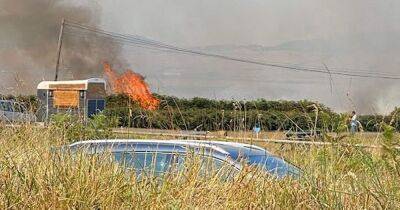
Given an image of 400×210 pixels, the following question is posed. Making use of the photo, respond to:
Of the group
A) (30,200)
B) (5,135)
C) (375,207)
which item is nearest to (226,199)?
(375,207)

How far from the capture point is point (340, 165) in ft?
18.8

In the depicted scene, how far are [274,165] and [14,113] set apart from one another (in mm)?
4362

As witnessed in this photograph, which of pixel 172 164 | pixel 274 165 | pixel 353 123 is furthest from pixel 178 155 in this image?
pixel 353 123

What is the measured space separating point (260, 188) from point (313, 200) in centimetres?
49

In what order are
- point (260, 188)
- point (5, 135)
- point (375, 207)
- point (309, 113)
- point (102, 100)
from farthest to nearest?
point (102, 100) < point (5, 135) < point (309, 113) < point (260, 188) < point (375, 207)

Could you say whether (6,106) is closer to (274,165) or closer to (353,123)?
(274,165)

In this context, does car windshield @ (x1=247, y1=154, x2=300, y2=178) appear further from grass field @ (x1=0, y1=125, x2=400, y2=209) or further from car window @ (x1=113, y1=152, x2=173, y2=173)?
car window @ (x1=113, y1=152, x2=173, y2=173)

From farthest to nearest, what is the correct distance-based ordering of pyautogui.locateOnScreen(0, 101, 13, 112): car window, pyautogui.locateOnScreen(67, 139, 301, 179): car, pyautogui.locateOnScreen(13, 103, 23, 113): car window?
pyautogui.locateOnScreen(0, 101, 13, 112): car window
pyautogui.locateOnScreen(13, 103, 23, 113): car window
pyautogui.locateOnScreen(67, 139, 301, 179): car

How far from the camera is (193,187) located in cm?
507

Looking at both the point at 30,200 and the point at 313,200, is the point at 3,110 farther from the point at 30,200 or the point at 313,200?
the point at 313,200

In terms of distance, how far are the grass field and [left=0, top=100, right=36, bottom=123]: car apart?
123 inches

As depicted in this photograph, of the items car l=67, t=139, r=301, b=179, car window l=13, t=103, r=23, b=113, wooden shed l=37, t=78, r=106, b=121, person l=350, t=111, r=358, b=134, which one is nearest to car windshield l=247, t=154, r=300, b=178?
car l=67, t=139, r=301, b=179

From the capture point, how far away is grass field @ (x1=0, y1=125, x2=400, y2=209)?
188 inches

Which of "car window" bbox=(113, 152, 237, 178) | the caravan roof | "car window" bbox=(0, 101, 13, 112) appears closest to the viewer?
"car window" bbox=(113, 152, 237, 178)
